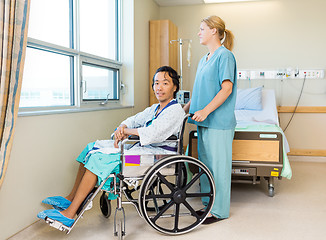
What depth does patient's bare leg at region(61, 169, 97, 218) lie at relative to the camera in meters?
1.92

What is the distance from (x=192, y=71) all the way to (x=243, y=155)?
228cm

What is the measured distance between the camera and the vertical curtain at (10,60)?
1587 millimetres

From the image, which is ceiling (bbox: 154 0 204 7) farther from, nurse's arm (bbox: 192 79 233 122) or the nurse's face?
nurse's arm (bbox: 192 79 233 122)

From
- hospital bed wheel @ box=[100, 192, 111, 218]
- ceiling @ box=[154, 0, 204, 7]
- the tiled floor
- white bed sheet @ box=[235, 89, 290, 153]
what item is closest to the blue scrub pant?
the tiled floor

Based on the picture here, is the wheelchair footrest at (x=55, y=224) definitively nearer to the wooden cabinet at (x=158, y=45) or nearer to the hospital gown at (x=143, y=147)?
the hospital gown at (x=143, y=147)

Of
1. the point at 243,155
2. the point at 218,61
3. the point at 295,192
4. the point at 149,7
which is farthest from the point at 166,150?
the point at 149,7

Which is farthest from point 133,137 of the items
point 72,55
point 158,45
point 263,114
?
point 158,45

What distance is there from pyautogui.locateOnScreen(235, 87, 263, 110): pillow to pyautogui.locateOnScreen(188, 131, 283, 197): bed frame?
1.22 m

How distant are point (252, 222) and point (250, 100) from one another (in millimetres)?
1906

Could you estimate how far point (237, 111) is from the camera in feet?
12.8

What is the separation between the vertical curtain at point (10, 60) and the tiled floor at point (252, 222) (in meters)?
0.73

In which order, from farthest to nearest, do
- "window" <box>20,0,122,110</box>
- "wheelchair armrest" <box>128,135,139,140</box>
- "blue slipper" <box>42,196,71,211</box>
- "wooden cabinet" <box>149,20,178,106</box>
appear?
"wooden cabinet" <box>149,20,178,106</box> < "window" <box>20,0,122,110</box> < "blue slipper" <box>42,196,71,211</box> < "wheelchair armrest" <box>128,135,139,140</box>

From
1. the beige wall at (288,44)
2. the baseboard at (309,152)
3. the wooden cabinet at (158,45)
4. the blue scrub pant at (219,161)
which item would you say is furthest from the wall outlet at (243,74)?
the blue scrub pant at (219,161)

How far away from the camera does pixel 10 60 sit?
1639 millimetres
